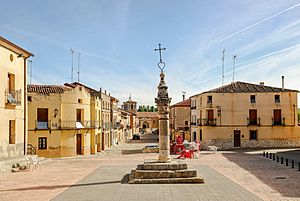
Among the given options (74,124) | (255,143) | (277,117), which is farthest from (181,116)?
(74,124)

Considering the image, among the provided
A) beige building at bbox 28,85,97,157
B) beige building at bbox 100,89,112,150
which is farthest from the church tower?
beige building at bbox 28,85,97,157

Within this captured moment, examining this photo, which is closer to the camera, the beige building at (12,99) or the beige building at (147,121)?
the beige building at (12,99)

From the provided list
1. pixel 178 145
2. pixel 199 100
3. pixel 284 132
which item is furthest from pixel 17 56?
pixel 284 132

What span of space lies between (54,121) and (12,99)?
10955 millimetres

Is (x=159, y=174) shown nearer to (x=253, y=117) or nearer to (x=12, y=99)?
(x=12, y=99)

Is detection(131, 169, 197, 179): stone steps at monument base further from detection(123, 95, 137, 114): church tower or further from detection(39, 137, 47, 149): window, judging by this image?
detection(123, 95, 137, 114): church tower

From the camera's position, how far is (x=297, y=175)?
19.9 metres

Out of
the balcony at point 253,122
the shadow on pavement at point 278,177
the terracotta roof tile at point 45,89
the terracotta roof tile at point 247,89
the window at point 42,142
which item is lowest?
the shadow on pavement at point 278,177

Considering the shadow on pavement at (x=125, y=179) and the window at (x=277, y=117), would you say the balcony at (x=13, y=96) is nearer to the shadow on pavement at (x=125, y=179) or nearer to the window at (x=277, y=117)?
the shadow on pavement at (x=125, y=179)

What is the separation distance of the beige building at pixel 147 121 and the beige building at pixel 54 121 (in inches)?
3105

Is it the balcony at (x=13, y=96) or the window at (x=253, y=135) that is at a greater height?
the balcony at (x=13, y=96)

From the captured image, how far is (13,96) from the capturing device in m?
23.6

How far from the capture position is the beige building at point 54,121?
3366 centimetres

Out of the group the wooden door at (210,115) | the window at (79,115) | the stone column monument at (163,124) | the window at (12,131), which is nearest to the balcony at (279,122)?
the wooden door at (210,115)
